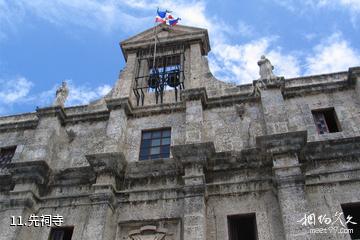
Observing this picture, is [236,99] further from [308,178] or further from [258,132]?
[308,178]

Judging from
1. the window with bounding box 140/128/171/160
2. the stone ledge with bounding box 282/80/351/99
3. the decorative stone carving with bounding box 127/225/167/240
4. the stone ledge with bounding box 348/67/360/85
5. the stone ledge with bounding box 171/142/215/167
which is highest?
the stone ledge with bounding box 348/67/360/85

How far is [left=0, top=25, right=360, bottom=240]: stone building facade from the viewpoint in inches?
498

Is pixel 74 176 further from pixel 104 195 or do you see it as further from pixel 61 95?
pixel 61 95

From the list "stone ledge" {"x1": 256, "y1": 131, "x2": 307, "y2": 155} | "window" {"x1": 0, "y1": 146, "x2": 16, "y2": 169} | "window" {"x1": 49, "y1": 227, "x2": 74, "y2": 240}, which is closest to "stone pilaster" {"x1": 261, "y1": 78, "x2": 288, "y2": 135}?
"stone ledge" {"x1": 256, "y1": 131, "x2": 307, "y2": 155}

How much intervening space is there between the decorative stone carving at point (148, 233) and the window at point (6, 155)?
279 inches

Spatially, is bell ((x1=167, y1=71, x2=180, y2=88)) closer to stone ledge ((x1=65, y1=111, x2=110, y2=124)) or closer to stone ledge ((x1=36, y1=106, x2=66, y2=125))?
stone ledge ((x1=65, y1=111, x2=110, y2=124))

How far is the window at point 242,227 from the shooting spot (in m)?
12.8

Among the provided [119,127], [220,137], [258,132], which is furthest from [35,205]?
[258,132]

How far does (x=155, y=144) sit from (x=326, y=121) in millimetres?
6889

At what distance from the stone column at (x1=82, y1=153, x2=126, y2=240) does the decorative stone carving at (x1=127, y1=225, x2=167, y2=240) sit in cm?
76

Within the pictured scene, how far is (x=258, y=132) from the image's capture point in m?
15.0

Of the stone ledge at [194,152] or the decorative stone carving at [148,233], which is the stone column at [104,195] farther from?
the stone ledge at [194,152]

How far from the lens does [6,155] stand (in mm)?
16984

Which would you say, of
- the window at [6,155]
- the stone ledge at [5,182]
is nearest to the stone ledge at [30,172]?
the stone ledge at [5,182]
